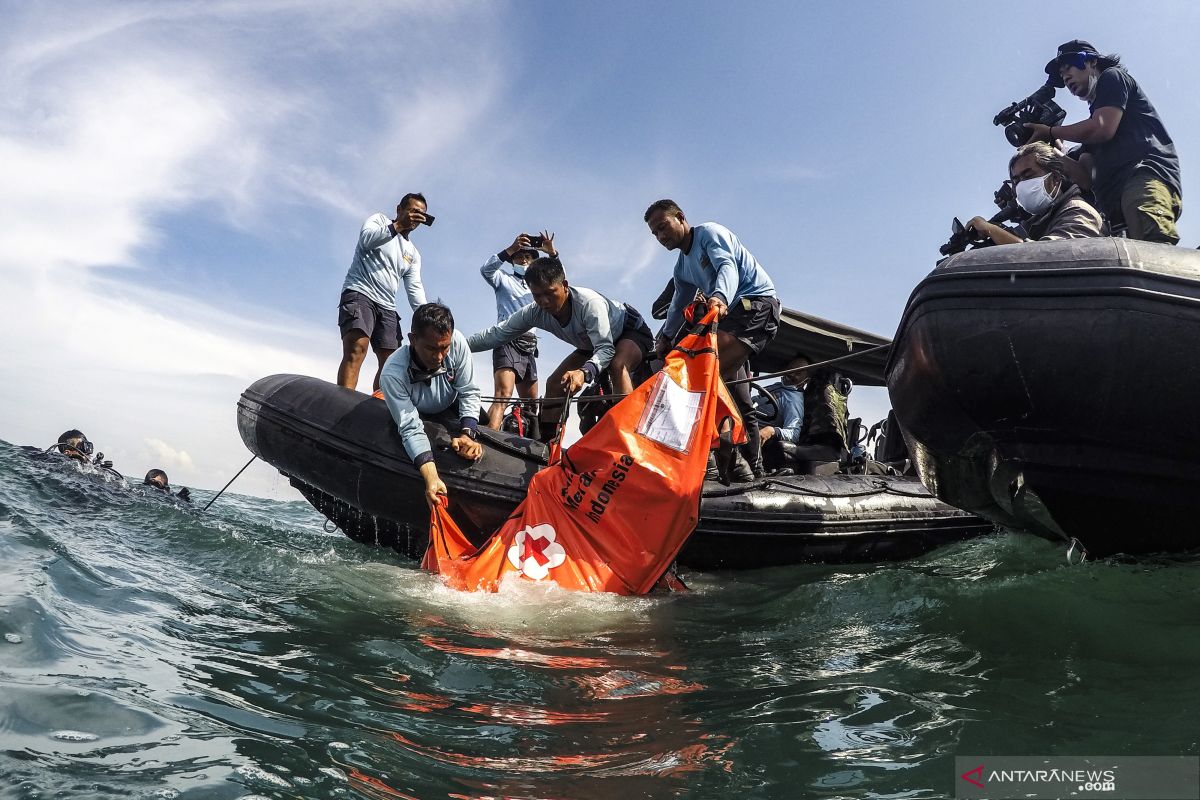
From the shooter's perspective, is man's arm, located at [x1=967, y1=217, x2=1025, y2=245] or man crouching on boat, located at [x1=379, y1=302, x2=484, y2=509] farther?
man crouching on boat, located at [x1=379, y1=302, x2=484, y2=509]

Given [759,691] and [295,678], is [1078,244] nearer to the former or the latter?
[759,691]

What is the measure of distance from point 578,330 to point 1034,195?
2.75m

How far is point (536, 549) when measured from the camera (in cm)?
419

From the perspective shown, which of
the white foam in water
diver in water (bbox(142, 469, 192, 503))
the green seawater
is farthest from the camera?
diver in water (bbox(142, 469, 192, 503))

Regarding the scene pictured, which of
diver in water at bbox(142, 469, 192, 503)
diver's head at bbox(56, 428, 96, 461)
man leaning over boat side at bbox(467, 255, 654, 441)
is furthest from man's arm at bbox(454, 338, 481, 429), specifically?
diver's head at bbox(56, 428, 96, 461)

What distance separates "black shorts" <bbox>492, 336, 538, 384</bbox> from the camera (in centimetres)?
641

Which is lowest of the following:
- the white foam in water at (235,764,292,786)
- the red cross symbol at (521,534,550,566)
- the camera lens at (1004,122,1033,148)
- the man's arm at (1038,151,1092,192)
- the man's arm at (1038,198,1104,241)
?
the white foam in water at (235,764,292,786)

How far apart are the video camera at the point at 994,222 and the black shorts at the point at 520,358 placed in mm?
3156

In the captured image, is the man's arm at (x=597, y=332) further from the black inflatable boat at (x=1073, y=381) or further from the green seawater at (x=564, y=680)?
the black inflatable boat at (x=1073, y=381)

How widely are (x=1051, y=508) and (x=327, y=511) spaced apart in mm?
4436

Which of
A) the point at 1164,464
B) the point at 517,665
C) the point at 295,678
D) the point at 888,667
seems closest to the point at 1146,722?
the point at 888,667

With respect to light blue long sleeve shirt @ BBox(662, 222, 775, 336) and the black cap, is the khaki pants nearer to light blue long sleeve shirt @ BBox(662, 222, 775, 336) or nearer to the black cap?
the black cap

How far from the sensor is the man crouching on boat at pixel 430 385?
184 inches

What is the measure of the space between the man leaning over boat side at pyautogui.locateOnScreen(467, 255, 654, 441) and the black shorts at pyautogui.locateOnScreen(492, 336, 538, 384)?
0.64 m
